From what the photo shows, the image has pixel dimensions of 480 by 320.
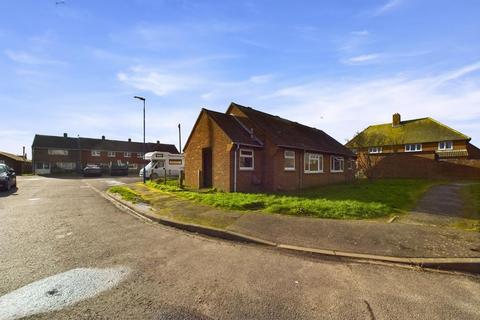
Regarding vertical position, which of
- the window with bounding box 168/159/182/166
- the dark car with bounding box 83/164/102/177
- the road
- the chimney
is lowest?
the road

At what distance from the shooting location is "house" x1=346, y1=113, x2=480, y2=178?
30.5 metres

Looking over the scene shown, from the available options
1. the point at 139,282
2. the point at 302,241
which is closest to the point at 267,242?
the point at 302,241

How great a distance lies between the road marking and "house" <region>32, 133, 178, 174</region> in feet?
165

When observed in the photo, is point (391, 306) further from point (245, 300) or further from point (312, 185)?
point (312, 185)

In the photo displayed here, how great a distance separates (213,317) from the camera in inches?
137

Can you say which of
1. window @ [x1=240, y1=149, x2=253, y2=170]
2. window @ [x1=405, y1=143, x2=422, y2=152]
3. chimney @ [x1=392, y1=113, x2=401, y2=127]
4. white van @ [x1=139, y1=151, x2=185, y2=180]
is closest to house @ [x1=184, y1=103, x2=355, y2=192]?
window @ [x1=240, y1=149, x2=253, y2=170]

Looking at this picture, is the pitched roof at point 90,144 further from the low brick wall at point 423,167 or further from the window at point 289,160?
the window at point 289,160

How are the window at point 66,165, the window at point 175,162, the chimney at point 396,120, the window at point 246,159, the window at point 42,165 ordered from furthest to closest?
the window at point 66,165 < the window at point 42,165 < the chimney at point 396,120 < the window at point 175,162 < the window at point 246,159

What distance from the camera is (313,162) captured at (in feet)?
70.8

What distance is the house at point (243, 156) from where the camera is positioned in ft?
53.4

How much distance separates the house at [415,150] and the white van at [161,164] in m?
20.3

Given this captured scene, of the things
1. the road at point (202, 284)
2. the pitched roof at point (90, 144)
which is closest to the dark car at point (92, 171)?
the pitched roof at point (90, 144)

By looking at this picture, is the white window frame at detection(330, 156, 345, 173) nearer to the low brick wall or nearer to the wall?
the low brick wall

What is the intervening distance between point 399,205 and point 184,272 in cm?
989
